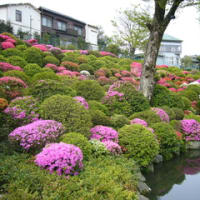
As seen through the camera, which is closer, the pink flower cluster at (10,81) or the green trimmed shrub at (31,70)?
the pink flower cluster at (10,81)

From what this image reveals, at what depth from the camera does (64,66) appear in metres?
14.2

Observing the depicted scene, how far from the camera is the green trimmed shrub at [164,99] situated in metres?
10.3

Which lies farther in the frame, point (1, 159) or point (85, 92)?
point (85, 92)

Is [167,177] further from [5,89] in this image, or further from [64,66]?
[64,66]

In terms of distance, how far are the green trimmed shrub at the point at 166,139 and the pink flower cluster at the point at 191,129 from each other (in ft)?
5.96

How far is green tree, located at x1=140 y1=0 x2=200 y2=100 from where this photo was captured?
9312 millimetres

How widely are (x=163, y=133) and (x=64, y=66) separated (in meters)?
→ 9.11

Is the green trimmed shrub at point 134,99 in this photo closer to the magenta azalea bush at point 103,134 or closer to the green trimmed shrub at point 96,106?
the green trimmed shrub at point 96,106

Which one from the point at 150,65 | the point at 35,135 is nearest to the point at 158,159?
the point at 35,135

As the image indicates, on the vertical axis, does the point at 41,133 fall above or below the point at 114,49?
below

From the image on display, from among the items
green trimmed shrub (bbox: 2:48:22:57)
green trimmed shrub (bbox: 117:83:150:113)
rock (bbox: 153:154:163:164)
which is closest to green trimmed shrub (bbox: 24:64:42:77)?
green trimmed shrub (bbox: 2:48:22:57)

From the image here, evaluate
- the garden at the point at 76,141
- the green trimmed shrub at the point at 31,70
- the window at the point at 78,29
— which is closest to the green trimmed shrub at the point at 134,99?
the garden at the point at 76,141

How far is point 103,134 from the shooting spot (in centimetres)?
Answer: 578

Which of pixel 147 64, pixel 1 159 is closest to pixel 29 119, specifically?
pixel 1 159
